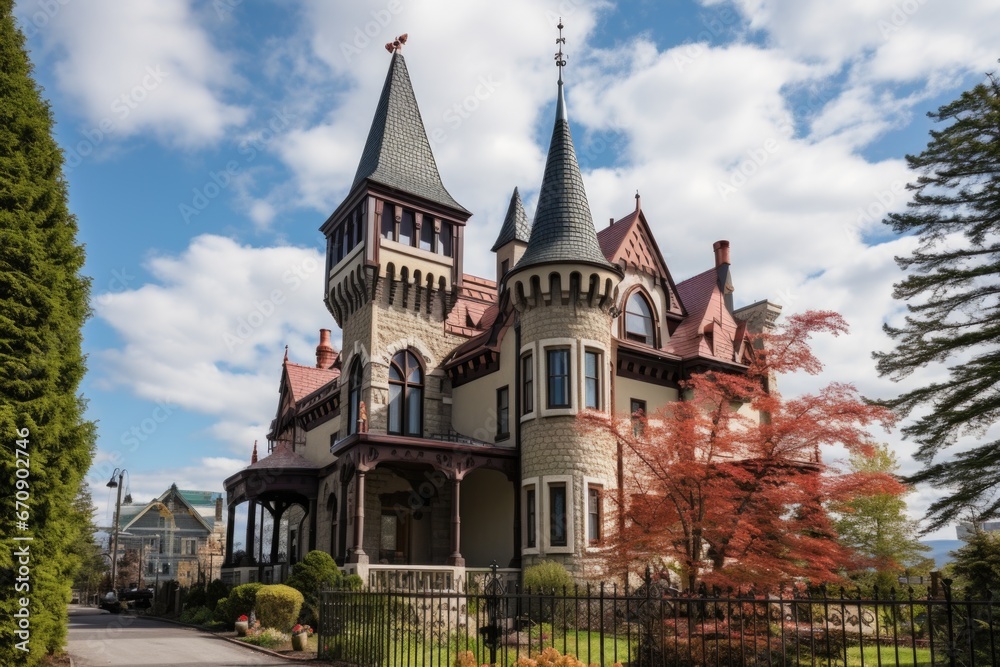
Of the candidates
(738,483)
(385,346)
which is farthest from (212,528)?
(738,483)

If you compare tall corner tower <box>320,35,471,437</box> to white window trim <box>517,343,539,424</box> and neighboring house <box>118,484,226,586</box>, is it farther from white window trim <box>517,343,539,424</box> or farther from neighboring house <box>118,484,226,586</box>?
neighboring house <box>118,484,226,586</box>

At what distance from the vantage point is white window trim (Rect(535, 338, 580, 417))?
2416 cm

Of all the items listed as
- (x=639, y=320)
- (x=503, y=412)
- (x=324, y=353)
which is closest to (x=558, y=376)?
(x=503, y=412)

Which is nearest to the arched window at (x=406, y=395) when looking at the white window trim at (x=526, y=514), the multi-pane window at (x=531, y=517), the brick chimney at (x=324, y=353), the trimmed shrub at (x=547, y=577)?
the white window trim at (x=526, y=514)

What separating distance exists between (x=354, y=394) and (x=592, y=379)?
8.53 m

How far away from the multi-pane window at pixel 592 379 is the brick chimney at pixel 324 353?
2107 centimetres

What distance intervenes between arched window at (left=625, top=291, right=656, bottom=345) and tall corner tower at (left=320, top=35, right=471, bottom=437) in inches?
235

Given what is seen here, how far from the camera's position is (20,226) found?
12156 mm

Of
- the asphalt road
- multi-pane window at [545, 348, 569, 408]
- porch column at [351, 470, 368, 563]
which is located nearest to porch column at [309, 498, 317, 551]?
the asphalt road

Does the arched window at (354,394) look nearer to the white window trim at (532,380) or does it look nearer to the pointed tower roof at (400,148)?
the white window trim at (532,380)

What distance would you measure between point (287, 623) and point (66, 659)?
7.21 m

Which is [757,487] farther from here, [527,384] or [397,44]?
[397,44]

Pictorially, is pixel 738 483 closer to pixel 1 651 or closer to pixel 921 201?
pixel 921 201

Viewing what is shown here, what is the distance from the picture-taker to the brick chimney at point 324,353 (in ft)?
140
